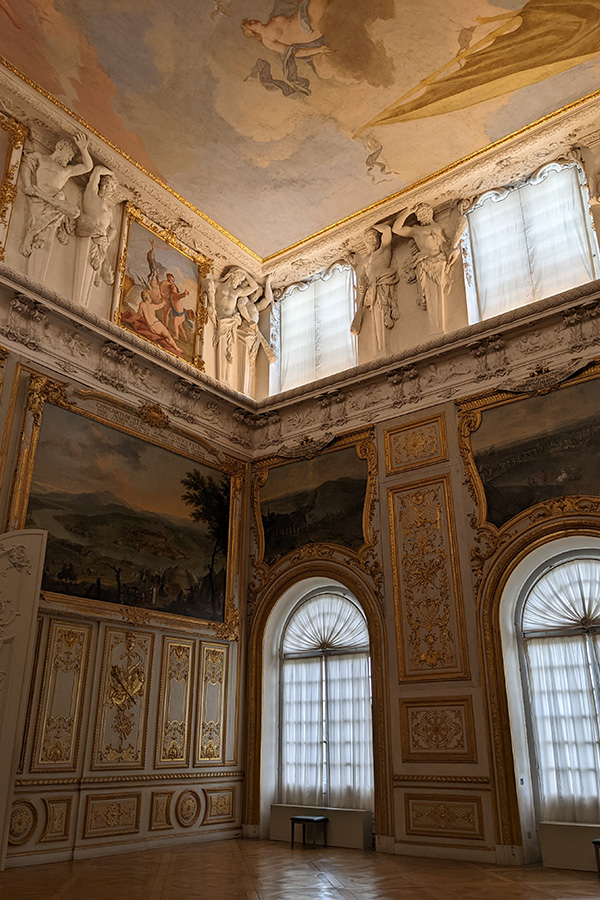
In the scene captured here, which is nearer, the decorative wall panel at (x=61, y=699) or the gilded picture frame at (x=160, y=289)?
the decorative wall panel at (x=61, y=699)

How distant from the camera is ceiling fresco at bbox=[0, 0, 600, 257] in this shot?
32.1 feet

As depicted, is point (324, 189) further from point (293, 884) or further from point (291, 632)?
point (293, 884)

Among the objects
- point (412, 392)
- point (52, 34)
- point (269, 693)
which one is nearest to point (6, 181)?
point (52, 34)

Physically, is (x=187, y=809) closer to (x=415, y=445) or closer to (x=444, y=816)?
(x=444, y=816)

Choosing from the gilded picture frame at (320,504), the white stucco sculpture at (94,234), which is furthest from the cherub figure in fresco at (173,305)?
the gilded picture frame at (320,504)

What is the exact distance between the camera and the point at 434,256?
1241 cm

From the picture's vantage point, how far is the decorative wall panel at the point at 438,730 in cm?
953

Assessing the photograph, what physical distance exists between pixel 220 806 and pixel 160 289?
28.3ft

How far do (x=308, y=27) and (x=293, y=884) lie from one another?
1063 centimetres

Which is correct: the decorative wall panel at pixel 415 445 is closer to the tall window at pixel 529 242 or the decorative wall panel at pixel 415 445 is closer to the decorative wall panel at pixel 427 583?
the decorative wall panel at pixel 427 583

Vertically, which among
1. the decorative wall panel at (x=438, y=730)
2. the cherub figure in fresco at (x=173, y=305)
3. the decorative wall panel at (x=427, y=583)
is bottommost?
the decorative wall panel at (x=438, y=730)

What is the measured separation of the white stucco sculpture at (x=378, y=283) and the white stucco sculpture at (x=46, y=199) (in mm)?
5092

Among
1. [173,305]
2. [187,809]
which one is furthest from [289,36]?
[187,809]

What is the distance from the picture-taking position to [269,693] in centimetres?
1209
